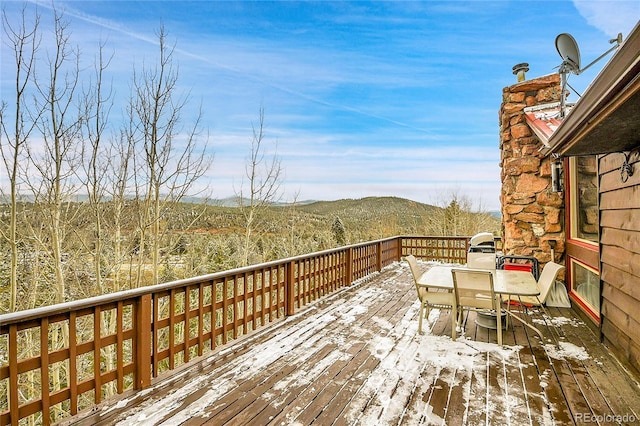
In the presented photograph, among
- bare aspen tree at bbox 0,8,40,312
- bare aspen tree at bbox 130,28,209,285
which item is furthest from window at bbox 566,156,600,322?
bare aspen tree at bbox 0,8,40,312

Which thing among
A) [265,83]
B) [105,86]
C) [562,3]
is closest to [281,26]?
[265,83]

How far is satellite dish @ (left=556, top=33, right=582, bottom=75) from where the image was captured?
3.99 m

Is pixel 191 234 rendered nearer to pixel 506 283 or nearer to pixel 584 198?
pixel 506 283

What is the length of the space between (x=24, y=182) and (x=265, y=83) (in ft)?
20.5

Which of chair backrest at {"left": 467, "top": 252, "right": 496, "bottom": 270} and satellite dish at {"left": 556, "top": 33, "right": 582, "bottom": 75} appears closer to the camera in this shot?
satellite dish at {"left": 556, "top": 33, "right": 582, "bottom": 75}

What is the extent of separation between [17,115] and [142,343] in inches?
206

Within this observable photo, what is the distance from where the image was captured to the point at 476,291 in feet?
11.8

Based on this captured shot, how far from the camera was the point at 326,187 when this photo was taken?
56.5ft

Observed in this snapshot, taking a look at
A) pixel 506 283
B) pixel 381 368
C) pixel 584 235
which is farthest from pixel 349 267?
pixel 584 235

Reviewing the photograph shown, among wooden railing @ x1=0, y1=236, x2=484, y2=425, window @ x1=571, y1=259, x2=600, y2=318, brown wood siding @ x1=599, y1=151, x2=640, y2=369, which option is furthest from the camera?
window @ x1=571, y1=259, x2=600, y2=318

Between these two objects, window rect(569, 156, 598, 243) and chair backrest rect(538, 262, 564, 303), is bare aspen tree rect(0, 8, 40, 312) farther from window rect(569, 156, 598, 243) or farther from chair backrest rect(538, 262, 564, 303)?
window rect(569, 156, 598, 243)

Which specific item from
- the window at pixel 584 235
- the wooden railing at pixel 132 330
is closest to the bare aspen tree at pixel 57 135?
the wooden railing at pixel 132 330

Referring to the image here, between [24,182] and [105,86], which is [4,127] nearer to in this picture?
[24,182]

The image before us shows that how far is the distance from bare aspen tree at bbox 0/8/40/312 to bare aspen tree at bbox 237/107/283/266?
5.23 meters
